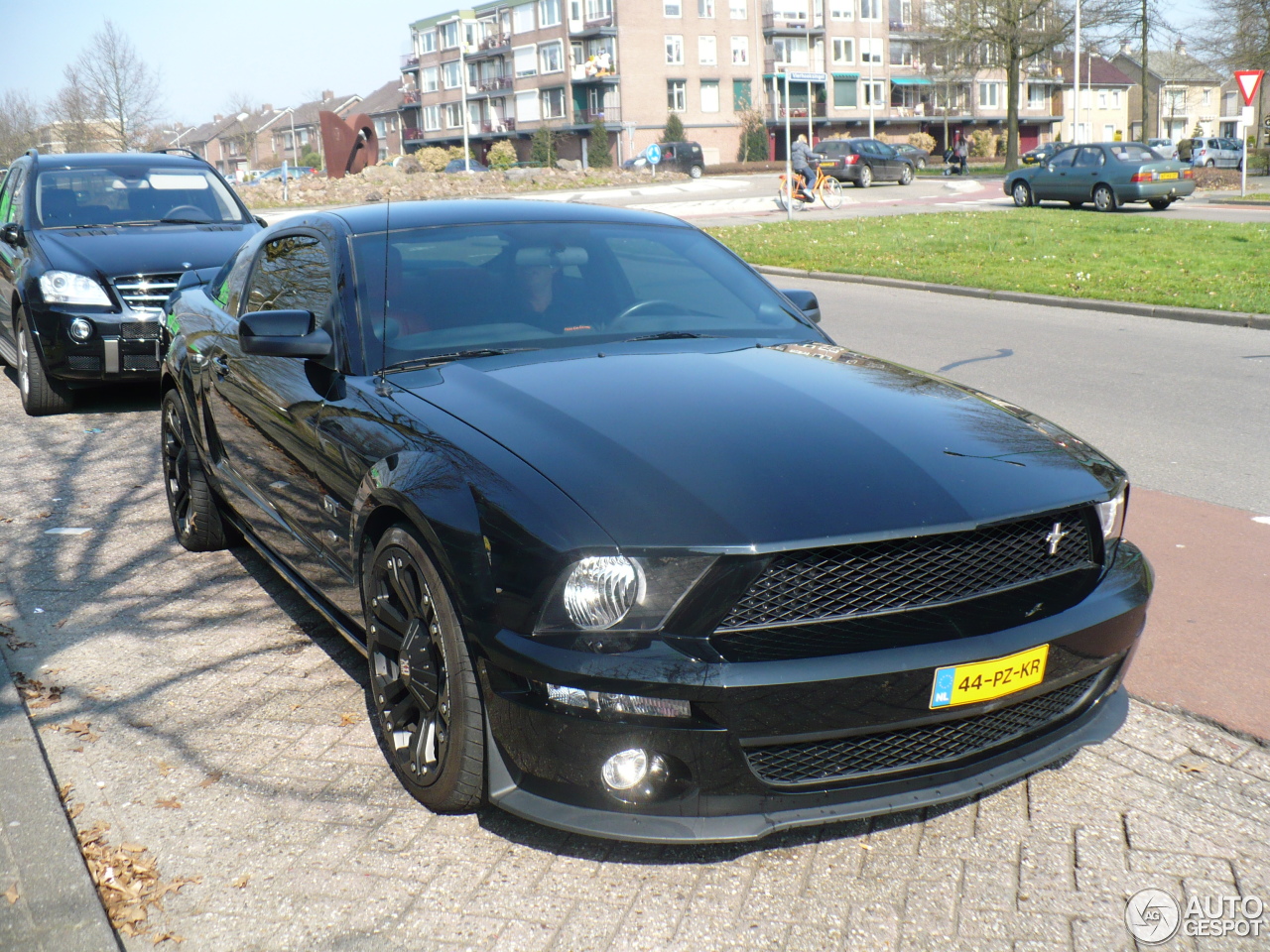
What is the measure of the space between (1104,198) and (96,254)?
2419 centimetres

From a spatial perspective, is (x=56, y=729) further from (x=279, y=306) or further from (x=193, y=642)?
(x=279, y=306)

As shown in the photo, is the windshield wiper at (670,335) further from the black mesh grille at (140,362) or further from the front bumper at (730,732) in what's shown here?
the black mesh grille at (140,362)

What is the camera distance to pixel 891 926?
268 centimetres

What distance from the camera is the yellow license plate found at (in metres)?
2.69

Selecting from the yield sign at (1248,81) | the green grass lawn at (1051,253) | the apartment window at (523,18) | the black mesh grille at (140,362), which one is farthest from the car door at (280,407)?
the apartment window at (523,18)

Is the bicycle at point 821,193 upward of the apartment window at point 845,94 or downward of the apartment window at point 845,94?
downward

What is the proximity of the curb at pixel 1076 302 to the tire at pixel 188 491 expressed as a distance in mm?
8712

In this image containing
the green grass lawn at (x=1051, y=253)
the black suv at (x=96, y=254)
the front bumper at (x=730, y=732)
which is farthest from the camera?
the green grass lawn at (x=1051, y=253)

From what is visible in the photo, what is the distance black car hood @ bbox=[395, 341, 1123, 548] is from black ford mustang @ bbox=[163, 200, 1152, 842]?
0.03ft

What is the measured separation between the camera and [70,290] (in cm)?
855

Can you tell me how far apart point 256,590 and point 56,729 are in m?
1.40

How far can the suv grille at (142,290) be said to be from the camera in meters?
8.61

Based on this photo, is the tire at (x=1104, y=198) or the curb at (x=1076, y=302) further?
the tire at (x=1104, y=198)

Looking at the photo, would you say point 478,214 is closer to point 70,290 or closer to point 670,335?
point 670,335
